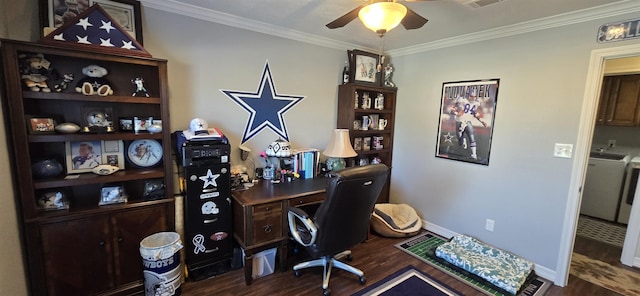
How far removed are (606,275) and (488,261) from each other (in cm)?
105

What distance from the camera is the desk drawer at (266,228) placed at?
2.13 meters

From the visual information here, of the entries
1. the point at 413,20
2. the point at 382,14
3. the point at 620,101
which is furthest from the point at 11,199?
the point at 620,101

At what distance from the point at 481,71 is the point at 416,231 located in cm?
187

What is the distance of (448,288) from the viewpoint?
2203 mm

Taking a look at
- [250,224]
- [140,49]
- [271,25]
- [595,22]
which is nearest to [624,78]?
[595,22]

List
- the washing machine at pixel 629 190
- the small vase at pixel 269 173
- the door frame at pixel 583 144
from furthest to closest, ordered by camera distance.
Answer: the washing machine at pixel 629 190
the small vase at pixel 269 173
the door frame at pixel 583 144

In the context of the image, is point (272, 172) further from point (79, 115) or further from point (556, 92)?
point (556, 92)

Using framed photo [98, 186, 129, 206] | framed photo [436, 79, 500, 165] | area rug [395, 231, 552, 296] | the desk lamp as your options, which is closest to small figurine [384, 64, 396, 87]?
framed photo [436, 79, 500, 165]

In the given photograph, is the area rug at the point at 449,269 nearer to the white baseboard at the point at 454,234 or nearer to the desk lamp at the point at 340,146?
the white baseboard at the point at 454,234

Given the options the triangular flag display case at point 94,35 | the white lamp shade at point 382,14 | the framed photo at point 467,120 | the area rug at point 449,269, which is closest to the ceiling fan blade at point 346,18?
the white lamp shade at point 382,14

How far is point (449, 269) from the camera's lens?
247 centimetres

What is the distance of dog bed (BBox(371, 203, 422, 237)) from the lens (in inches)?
119

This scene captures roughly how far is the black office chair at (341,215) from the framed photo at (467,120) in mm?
1388

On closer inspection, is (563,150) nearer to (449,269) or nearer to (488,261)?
(488,261)
